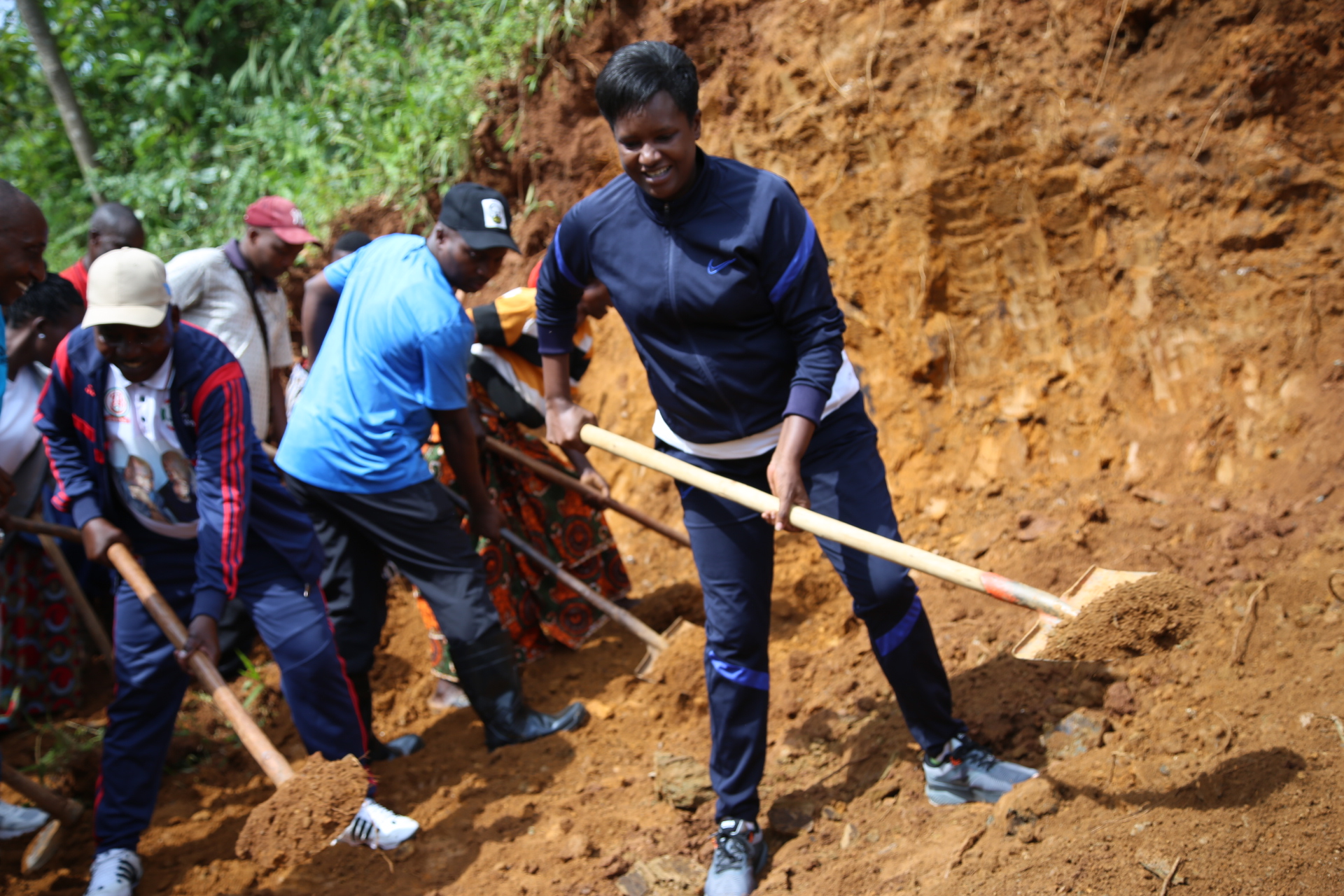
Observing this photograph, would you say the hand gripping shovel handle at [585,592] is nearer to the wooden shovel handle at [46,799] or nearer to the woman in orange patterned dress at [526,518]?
the woman in orange patterned dress at [526,518]

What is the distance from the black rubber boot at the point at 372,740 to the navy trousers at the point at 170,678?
2.02ft

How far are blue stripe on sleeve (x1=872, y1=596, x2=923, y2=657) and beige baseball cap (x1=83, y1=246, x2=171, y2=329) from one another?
2282 millimetres

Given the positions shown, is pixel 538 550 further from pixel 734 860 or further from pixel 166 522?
pixel 734 860

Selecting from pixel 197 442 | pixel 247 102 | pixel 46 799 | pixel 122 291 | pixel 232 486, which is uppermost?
pixel 122 291


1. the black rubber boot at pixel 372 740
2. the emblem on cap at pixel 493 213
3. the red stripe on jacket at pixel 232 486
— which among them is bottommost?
the black rubber boot at pixel 372 740

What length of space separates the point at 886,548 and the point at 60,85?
8025mm

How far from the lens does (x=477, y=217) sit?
342 centimetres

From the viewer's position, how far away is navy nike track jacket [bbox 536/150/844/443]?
2.50m

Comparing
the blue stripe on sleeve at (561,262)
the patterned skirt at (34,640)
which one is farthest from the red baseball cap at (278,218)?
the blue stripe on sleeve at (561,262)

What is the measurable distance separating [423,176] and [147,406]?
13.2 feet

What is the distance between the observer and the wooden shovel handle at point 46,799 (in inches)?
135

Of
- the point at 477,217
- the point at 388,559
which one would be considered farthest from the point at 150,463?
the point at 477,217

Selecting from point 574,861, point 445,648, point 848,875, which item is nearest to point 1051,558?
point 848,875

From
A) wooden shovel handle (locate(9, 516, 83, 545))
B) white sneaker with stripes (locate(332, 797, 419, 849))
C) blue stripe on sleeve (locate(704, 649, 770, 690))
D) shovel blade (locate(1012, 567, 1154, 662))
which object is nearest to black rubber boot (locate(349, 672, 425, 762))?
white sneaker with stripes (locate(332, 797, 419, 849))
